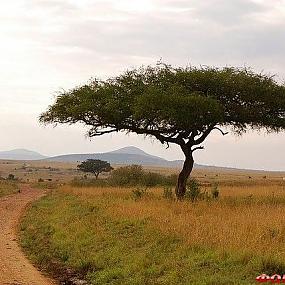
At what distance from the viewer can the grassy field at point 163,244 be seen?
1088 centimetres

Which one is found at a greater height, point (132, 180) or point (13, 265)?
point (132, 180)

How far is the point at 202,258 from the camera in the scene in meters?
11.6

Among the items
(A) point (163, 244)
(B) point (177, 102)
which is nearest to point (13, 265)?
(A) point (163, 244)

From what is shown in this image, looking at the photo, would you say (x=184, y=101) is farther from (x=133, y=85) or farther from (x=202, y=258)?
(x=202, y=258)

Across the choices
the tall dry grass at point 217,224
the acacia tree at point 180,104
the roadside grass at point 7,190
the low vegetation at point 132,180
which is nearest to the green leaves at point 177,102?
the acacia tree at point 180,104

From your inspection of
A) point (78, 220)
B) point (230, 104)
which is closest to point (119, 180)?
point (230, 104)

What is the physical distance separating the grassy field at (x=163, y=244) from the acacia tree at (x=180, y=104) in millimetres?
5379

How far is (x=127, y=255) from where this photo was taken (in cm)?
1320

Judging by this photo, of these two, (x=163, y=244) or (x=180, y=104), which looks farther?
(x=180, y=104)

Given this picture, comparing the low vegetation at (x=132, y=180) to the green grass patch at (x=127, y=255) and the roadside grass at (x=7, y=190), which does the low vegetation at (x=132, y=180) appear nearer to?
Answer: the roadside grass at (x=7, y=190)

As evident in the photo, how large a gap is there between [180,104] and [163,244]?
36.0 ft

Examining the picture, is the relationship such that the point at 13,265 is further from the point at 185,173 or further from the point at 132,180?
the point at 132,180

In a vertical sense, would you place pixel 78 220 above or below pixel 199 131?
below

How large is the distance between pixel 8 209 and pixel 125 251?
54.2ft
